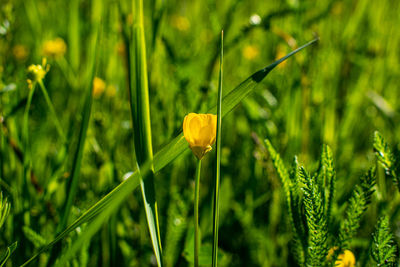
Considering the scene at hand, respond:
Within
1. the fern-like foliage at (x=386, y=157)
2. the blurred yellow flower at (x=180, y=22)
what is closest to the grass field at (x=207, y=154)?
the fern-like foliage at (x=386, y=157)

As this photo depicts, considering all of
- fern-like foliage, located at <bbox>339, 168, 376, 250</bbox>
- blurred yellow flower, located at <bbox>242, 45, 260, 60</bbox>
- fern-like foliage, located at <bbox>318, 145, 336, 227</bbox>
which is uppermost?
blurred yellow flower, located at <bbox>242, 45, 260, 60</bbox>

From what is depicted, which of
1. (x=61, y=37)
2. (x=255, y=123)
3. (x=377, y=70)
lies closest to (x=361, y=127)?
(x=377, y=70)

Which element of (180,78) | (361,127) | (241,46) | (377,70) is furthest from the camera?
(241,46)

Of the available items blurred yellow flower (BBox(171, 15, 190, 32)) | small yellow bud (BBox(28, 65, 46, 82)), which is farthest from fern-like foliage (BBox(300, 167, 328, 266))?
blurred yellow flower (BBox(171, 15, 190, 32))

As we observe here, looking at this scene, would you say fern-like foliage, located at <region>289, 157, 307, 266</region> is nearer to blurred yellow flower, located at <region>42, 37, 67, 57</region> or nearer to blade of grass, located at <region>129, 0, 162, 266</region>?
blade of grass, located at <region>129, 0, 162, 266</region>

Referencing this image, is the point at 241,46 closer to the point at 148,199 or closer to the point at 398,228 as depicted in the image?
the point at 398,228

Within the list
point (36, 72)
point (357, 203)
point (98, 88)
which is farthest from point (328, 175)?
point (98, 88)
